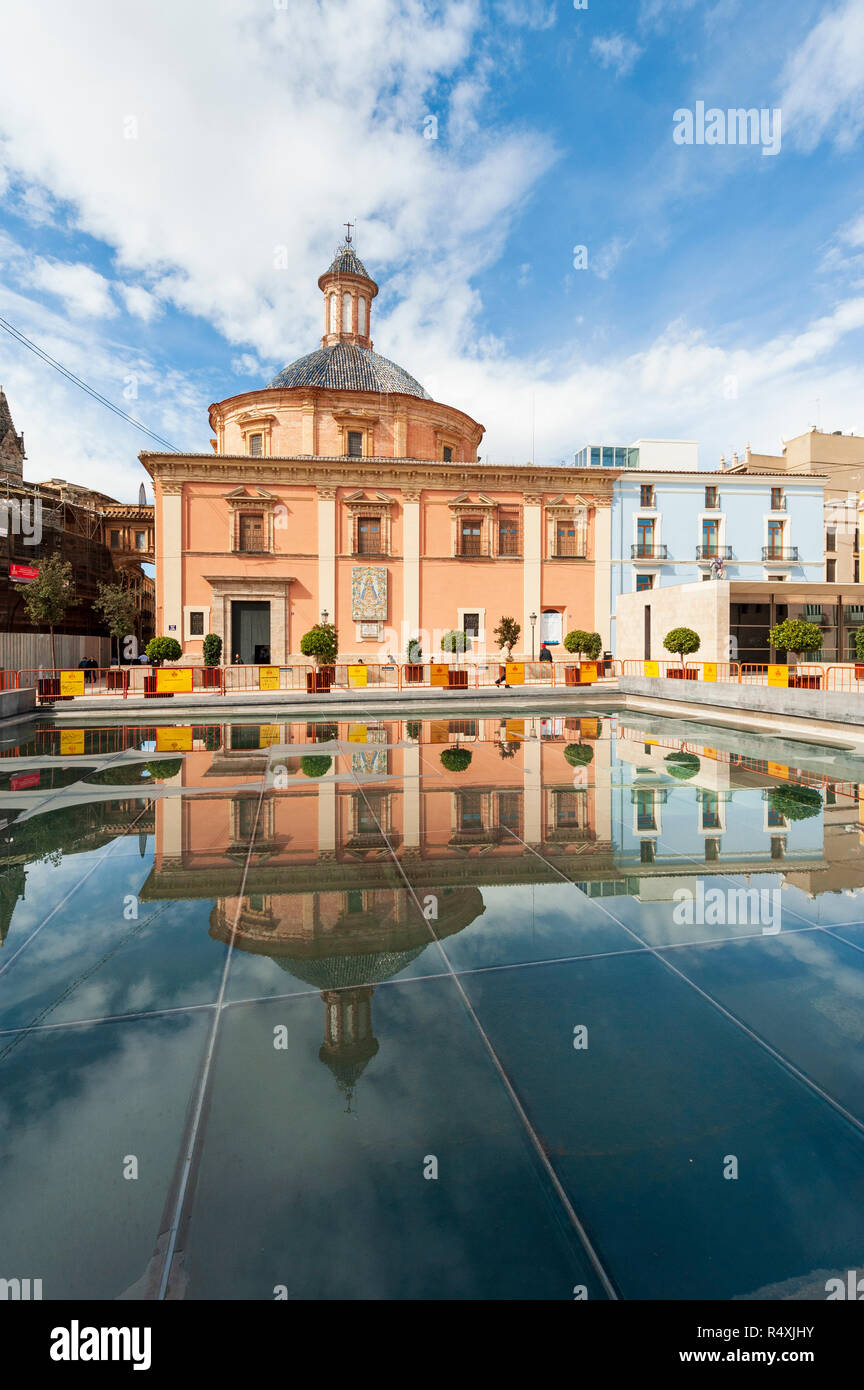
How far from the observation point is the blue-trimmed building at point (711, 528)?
3288 centimetres

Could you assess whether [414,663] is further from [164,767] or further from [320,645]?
[164,767]

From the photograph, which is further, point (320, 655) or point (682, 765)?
point (320, 655)

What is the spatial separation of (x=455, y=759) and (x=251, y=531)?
74.7ft

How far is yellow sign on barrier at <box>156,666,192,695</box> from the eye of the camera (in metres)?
21.1

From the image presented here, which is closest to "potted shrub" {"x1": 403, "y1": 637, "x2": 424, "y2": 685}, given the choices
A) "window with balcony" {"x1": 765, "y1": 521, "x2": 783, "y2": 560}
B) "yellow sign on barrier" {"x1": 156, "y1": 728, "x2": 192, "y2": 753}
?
"yellow sign on barrier" {"x1": 156, "y1": 728, "x2": 192, "y2": 753}

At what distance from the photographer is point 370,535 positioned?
30562 millimetres

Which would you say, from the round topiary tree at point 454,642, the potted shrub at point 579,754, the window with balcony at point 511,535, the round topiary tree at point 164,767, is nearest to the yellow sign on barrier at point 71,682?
the round topiary tree at point 164,767

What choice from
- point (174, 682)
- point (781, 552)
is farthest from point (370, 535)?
point (781, 552)

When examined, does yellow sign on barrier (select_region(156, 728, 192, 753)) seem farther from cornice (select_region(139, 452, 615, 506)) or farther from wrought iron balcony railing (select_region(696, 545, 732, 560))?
wrought iron balcony railing (select_region(696, 545, 732, 560))
